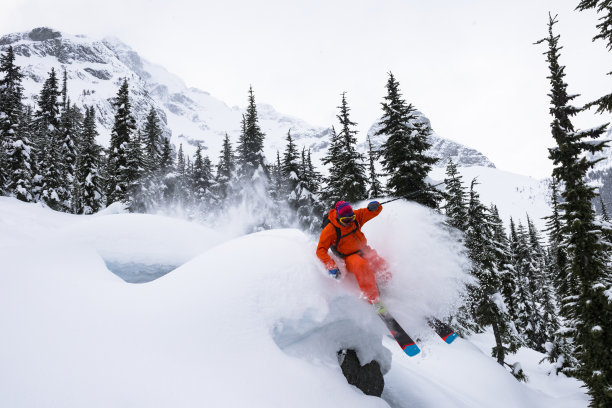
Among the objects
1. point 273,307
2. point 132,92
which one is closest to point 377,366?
point 273,307

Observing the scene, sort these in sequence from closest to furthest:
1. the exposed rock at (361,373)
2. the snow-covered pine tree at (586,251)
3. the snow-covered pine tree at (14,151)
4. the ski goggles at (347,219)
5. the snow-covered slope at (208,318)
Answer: the snow-covered slope at (208,318)
the exposed rock at (361,373)
the ski goggles at (347,219)
the snow-covered pine tree at (586,251)
the snow-covered pine tree at (14,151)

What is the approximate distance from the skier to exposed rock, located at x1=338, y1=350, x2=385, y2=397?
1.00 meters

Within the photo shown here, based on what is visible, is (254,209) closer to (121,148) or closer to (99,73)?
(121,148)

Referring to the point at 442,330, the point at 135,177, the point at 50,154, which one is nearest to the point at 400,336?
the point at 442,330

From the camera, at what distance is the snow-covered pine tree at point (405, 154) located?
16.4 metres

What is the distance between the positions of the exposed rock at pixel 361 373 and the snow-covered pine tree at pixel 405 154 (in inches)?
457

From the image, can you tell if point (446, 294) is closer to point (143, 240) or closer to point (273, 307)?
point (273, 307)

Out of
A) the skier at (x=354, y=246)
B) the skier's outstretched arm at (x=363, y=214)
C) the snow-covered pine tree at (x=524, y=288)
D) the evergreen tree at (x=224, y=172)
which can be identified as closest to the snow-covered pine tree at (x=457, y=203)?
the snow-covered pine tree at (x=524, y=288)

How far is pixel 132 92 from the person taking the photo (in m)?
163

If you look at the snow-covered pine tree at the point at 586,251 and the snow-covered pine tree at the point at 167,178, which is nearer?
the snow-covered pine tree at the point at 586,251

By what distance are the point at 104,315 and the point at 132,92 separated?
628 ft

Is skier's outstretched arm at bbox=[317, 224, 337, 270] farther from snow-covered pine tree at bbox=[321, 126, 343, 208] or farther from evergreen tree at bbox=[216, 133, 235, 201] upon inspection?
evergreen tree at bbox=[216, 133, 235, 201]

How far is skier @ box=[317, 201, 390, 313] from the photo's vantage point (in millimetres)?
5480

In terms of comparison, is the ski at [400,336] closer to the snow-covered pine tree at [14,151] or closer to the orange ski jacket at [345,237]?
the orange ski jacket at [345,237]
